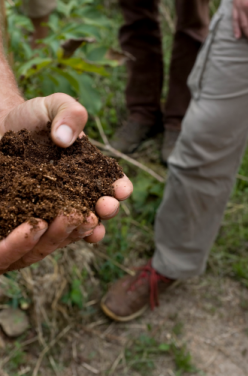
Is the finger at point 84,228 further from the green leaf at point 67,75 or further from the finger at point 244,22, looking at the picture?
the finger at point 244,22

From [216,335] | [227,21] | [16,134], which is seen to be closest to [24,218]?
[16,134]

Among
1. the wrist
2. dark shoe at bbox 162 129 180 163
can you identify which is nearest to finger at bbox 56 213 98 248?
the wrist

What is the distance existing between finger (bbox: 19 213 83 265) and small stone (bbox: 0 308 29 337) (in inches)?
38.3

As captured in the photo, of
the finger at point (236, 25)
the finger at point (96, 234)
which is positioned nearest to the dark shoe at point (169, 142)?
the finger at point (236, 25)

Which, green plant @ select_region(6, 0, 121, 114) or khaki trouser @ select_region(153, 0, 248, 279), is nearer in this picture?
khaki trouser @ select_region(153, 0, 248, 279)

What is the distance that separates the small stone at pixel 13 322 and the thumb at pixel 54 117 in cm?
105

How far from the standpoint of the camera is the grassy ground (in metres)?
1.90

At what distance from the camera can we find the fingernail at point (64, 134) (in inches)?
43.3

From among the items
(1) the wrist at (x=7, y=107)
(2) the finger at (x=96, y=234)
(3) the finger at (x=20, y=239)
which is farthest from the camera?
(1) the wrist at (x=7, y=107)

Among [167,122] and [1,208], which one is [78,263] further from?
[167,122]

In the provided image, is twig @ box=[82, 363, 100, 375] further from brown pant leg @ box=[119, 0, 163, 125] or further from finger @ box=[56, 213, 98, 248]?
brown pant leg @ box=[119, 0, 163, 125]

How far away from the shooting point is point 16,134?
120cm

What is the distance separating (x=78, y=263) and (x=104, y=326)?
1.30ft

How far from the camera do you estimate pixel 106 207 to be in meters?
1.08
